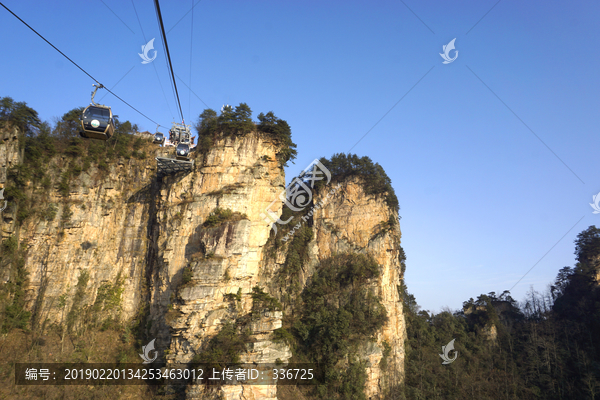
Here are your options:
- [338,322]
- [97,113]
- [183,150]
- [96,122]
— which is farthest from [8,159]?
[338,322]

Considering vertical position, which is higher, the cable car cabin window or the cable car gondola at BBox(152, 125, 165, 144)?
the cable car gondola at BBox(152, 125, 165, 144)

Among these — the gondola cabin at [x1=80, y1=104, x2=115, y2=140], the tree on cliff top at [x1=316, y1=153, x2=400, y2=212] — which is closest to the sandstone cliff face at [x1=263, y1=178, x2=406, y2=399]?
the tree on cliff top at [x1=316, y1=153, x2=400, y2=212]

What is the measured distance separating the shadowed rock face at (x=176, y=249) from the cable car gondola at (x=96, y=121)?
43.8 feet

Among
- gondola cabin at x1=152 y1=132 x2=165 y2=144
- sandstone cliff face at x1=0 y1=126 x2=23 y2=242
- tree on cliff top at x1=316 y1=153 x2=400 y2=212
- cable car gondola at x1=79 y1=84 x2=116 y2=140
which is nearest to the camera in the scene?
cable car gondola at x1=79 y1=84 x2=116 y2=140

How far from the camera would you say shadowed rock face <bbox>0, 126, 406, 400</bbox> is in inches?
909

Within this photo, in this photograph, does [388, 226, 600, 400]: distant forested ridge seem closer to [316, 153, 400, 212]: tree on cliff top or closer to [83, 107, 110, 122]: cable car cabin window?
[316, 153, 400, 212]: tree on cliff top

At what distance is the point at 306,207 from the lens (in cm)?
3697

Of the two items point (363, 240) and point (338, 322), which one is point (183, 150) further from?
point (363, 240)

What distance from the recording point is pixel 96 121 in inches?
459

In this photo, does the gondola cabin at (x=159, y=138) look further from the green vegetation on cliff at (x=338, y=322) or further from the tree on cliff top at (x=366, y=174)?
the green vegetation on cliff at (x=338, y=322)

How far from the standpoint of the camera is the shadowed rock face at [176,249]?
909 inches

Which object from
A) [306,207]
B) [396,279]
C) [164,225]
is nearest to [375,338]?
[396,279]

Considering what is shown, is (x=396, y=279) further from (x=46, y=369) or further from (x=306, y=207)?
(x=46, y=369)

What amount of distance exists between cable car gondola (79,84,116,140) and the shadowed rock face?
13.4 meters
